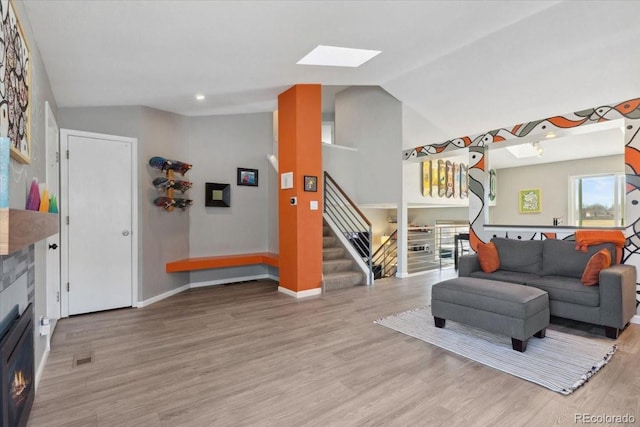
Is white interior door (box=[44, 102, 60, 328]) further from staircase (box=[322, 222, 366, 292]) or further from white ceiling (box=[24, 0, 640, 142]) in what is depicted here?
staircase (box=[322, 222, 366, 292])

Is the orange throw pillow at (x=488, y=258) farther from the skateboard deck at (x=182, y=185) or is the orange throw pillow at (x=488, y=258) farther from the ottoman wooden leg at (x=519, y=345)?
the skateboard deck at (x=182, y=185)

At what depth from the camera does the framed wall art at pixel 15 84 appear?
1600mm

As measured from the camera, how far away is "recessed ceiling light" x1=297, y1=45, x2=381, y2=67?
3637 millimetres

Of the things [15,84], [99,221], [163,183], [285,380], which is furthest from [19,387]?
[163,183]

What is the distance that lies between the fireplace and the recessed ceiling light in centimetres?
324

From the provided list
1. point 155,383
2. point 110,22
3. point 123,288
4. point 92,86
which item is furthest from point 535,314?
point 92,86

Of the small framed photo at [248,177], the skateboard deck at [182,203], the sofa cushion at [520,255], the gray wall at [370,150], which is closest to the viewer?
the sofa cushion at [520,255]

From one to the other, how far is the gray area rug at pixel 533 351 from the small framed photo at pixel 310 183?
2100 mm

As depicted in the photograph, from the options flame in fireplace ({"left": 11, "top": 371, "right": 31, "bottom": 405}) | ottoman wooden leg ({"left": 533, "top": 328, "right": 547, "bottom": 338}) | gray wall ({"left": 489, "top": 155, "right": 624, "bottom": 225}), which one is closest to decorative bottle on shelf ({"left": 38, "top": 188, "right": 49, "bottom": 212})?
flame in fireplace ({"left": 11, "top": 371, "right": 31, "bottom": 405})

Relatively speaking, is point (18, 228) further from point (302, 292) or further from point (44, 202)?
point (302, 292)

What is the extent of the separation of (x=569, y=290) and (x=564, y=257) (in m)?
0.58

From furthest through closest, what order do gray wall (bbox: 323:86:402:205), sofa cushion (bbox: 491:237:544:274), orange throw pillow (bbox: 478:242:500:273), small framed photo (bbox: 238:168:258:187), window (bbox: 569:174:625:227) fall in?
window (bbox: 569:174:625:227) < gray wall (bbox: 323:86:402:205) < small framed photo (bbox: 238:168:258:187) < orange throw pillow (bbox: 478:242:500:273) < sofa cushion (bbox: 491:237:544:274)

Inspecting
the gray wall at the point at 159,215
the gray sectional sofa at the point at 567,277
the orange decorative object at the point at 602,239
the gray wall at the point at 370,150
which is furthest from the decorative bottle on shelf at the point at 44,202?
the gray wall at the point at 370,150

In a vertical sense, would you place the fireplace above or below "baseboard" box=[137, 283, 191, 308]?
above
